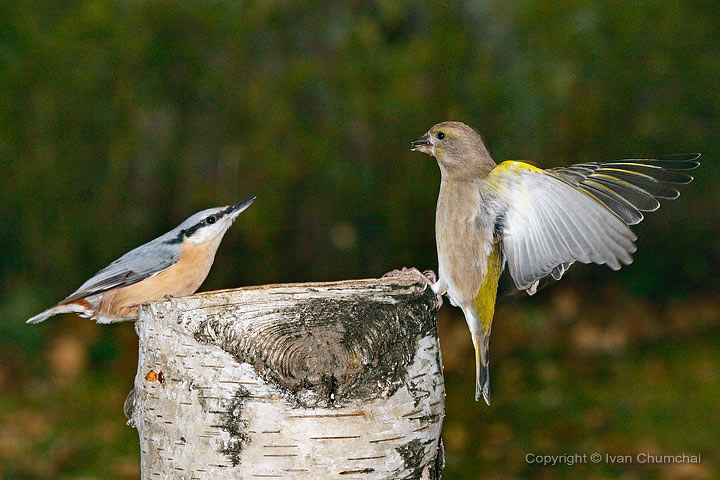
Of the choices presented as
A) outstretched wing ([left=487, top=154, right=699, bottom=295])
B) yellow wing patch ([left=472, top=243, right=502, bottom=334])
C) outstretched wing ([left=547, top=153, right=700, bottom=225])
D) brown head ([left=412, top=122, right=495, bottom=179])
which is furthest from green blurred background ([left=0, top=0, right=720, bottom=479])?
outstretched wing ([left=547, top=153, right=700, bottom=225])

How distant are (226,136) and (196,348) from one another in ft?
19.5

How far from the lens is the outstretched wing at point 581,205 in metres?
3.07

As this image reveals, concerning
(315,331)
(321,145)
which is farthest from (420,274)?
(321,145)

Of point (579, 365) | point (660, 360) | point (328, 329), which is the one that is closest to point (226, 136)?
point (579, 365)

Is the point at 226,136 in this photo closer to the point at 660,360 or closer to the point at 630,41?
the point at 630,41

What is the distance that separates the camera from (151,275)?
377 centimetres

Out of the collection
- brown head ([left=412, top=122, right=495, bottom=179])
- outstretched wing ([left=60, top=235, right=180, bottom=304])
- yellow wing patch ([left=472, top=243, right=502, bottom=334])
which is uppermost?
brown head ([left=412, top=122, right=495, bottom=179])

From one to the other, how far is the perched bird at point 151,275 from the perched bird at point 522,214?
113cm

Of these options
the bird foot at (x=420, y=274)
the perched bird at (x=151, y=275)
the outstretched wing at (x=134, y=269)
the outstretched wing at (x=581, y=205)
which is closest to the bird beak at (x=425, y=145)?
the outstretched wing at (x=581, y=205)

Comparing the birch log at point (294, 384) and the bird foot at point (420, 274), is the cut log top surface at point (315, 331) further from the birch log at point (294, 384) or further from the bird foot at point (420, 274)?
the bird foot at point (420, 274)

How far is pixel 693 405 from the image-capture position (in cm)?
758

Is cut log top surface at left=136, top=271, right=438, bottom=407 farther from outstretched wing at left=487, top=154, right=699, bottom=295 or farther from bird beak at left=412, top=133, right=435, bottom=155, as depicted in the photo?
bird beak at left=412, top=133, right=435, bottom=155

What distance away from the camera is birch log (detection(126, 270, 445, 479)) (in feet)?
Result: 8.72

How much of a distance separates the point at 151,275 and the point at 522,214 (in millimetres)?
1818
